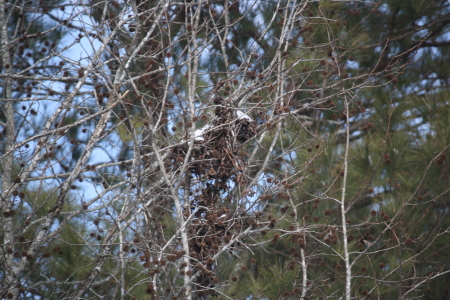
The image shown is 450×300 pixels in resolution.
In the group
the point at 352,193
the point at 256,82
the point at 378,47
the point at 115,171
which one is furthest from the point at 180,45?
the point at 256,82

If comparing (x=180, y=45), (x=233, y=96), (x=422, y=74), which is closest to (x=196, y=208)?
(x=233, y=96)

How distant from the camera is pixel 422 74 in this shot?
6.65 m

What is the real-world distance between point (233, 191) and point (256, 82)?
2.25 feet

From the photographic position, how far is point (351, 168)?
548 centimetres

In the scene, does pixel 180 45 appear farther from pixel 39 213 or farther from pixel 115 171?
pixel 39 213

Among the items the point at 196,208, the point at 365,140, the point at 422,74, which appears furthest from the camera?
the point at 422,74

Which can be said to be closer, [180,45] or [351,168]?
[351,168]

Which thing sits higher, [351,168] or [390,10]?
[390,10]

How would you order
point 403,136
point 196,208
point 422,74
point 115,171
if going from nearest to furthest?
1. point 196,208
2. point 403,136
3. point 115,171
4. point 422,74

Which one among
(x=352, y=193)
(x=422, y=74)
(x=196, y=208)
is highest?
(x=422, y=74)

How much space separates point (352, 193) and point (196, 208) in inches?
80.4

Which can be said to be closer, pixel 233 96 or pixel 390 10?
pixel 233 96

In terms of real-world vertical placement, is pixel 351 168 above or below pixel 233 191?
above

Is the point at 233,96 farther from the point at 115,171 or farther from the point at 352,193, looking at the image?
the point at 115,171
